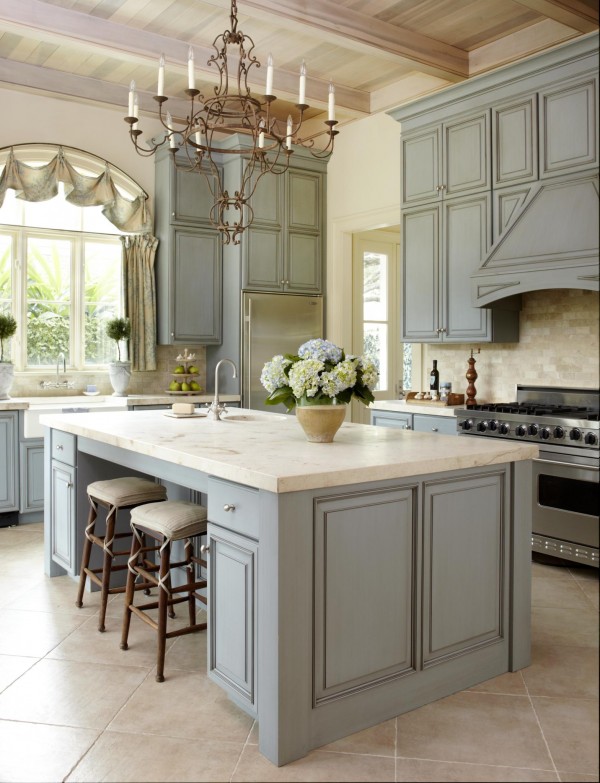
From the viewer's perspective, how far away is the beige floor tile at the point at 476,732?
87.7 inches

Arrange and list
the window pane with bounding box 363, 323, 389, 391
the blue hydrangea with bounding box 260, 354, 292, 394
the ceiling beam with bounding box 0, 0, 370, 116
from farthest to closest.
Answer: the window pane with bounding box 363, 323, 389, 391, the ceiling beam with bounding box 0, 0, 370, 116, the blue hydrangea with bounding box 260, 354, 292, 394

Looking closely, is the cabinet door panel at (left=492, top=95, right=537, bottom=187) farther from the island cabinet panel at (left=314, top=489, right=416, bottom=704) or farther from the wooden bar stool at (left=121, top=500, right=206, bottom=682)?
the wooden bar stool at (left=121, top=500, right=206, bottom=682)

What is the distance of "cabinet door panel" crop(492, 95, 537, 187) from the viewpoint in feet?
14.3

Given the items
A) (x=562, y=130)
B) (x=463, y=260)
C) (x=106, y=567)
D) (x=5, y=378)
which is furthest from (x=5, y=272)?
(x=562, y=130)

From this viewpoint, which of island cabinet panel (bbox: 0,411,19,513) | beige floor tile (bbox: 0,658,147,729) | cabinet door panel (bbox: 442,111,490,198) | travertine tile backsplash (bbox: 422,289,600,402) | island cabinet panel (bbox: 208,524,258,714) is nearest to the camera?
island cabinet panel (bbox: 208,524,258,714)

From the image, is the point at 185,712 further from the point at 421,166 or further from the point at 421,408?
the point at 421,166

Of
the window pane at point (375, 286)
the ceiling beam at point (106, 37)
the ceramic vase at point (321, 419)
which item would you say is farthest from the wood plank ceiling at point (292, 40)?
the ceramic vase at point (321, 419)

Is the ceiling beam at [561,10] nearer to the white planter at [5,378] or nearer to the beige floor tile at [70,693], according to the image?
the beige floor tile at [70,693]

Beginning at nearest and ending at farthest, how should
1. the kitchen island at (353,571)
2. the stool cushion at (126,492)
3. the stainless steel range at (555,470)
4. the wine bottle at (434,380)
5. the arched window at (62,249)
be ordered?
the kitchen island at (353,571), the stool cushion at (126,492), the stainless steel range at (555,470), the wine bottle at (434,380), the arched window at (62,249)

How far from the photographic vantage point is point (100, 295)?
6293 mm

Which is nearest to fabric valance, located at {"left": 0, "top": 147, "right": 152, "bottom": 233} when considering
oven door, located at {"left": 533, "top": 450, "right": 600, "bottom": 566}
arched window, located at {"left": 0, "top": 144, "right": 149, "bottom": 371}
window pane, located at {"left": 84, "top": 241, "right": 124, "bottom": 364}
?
arched window, located at {"left": 0, "top": 144, "right": 149, "bottom": 371}

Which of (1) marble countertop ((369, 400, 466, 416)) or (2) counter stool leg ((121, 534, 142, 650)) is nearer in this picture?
(2) counter stool leg ((121, 534, 142, 650))

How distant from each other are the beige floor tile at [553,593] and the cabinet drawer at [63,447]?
2.49 metres

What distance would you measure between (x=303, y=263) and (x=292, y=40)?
197cm
